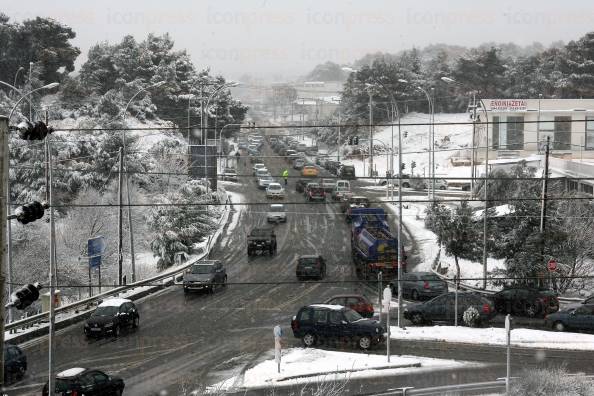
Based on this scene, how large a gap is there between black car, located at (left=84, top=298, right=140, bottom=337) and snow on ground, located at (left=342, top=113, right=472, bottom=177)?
4574 centimetres

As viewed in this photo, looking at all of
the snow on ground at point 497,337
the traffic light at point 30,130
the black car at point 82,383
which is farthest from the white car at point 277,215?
the traffic light at point 30,130

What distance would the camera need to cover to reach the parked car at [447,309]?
94.5ft

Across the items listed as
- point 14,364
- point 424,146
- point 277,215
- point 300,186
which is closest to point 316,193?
point 300,186

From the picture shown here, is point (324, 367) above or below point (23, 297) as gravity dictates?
below

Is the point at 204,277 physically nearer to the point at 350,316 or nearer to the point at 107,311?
the point at 107,311

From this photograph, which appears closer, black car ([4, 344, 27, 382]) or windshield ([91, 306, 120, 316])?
black car ([4, 344, 27, 382])

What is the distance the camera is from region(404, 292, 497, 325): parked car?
2881cm

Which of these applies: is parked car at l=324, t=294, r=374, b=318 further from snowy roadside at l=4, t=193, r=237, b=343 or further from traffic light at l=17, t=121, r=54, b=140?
traffic light at l=17, t=121, r=54, b=140

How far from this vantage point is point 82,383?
19328 mm

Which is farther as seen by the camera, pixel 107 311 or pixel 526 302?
pixel 526 302

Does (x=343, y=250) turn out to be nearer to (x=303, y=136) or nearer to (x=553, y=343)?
(x=553, y=343)

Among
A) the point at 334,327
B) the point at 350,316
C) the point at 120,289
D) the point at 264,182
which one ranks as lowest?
the point at 334,327

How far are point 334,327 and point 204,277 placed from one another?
1209 cm

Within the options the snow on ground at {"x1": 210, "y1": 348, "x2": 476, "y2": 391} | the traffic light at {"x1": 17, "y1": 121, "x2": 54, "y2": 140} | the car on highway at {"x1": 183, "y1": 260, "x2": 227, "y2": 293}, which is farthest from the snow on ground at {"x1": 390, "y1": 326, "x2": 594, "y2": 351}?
the traffic light at {"x1": 17, "y1": 121, "x2": 54, "y2": 140}
